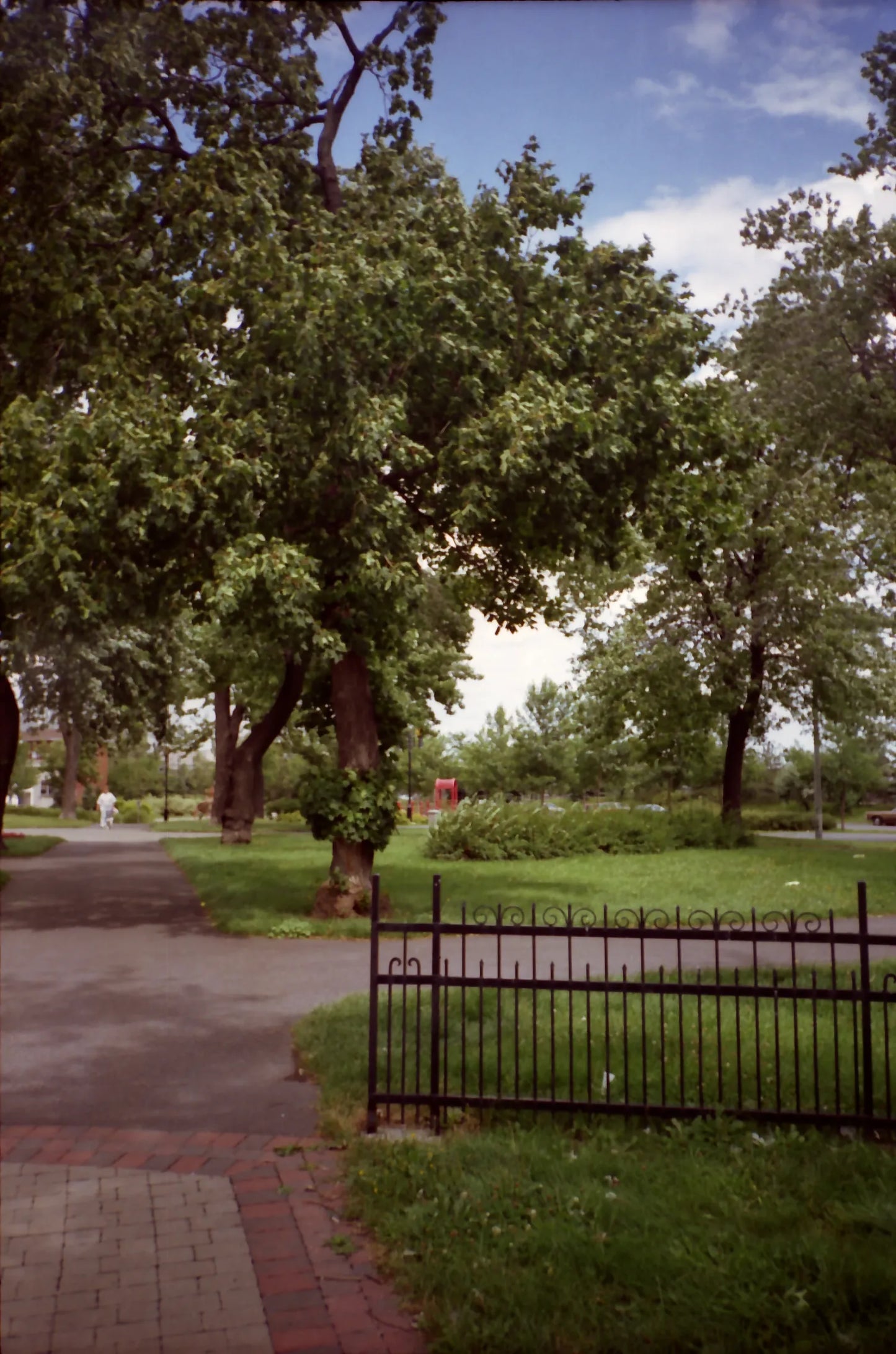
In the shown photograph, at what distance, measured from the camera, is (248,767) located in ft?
97.7

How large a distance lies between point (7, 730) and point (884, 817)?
2028 centimetres

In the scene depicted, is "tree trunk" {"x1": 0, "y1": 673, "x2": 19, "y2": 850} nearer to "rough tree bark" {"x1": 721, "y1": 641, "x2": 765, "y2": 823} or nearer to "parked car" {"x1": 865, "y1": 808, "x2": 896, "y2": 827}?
"rough tree bark" {"x1": 721, "y1": 641, "x2": 765, "y2": 823}

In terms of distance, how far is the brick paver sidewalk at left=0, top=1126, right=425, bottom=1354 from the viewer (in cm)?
407

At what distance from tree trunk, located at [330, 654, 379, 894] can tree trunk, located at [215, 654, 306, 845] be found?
18.5 ft

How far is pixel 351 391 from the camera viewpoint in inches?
513

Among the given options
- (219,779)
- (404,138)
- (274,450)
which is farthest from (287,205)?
(219,779)

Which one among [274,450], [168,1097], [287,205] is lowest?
[168,1097]

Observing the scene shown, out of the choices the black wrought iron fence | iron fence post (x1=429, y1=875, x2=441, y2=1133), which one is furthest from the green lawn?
iron fence post (x1=429, y1=875, x2=441, y2=1133)

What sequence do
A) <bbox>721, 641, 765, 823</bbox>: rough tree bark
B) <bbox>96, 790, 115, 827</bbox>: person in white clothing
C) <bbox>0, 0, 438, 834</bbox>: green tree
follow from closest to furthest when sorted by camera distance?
<bbox>0, 0, 438, 834</bbox>: green tree, <bbox>721, 641, 765, 823</bbox>: rough tree bark, <bbox>96, 790, 115, 827</bbox>: person in white clothing

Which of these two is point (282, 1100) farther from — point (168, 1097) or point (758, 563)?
point (758, 563)

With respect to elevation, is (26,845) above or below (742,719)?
below

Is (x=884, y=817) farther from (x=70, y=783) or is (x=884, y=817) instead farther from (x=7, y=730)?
(x=70, y=783)

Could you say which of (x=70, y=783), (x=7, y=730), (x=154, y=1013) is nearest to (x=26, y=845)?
(x=7, y=730)

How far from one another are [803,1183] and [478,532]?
11.2m
